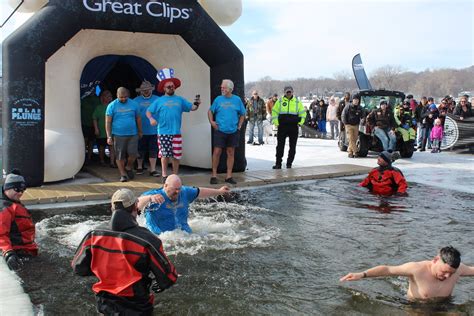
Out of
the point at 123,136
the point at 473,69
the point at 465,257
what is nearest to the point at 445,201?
the point at 465,257

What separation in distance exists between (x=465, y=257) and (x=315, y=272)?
1532 mm

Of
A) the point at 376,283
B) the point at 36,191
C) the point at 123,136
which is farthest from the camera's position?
the point at 123,136

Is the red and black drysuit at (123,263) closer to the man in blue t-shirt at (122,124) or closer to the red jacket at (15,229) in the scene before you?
the red jacket at (15,229)

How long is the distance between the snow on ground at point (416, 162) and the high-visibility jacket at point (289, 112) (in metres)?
1.11

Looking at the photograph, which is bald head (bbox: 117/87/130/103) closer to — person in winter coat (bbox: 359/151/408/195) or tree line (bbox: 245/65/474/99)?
person in winter coat (bbox: 359/151/408/195)

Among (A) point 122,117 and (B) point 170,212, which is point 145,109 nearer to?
(A) point 122,117

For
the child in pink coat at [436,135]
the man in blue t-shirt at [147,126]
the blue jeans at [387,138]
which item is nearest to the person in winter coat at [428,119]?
the child in pink coat at [436,135]

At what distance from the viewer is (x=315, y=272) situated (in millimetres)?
4145

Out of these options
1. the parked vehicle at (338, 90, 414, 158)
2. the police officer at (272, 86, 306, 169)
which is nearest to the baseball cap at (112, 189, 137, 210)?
the police officer at (272, 86, 306, 169)

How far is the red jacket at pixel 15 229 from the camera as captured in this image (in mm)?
4207

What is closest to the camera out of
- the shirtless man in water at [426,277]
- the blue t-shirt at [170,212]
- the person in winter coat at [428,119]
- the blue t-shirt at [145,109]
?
the shirtless man in water at [426,277]

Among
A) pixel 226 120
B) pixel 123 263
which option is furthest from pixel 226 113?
pixel 123 263

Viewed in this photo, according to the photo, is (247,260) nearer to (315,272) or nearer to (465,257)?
(315,272)

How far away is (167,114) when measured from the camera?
760cm
